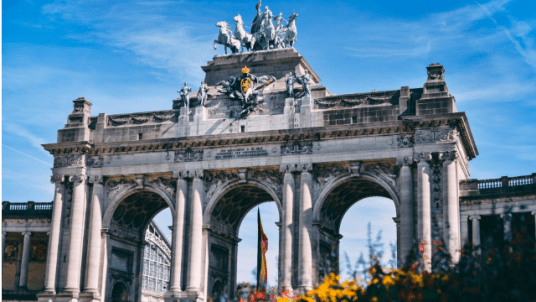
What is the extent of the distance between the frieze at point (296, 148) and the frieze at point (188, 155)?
625 centimetres

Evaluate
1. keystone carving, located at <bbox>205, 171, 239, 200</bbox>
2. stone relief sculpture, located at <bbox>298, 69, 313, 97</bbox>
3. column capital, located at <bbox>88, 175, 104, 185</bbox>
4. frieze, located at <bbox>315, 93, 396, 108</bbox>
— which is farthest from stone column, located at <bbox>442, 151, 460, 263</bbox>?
column capital, located at <bbox>88, 175, 104, 185</bbox>

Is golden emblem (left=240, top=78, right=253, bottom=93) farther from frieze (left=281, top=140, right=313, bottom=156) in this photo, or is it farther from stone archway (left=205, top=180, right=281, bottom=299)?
stone archway (left=205, top=180, right=281, bottom=299)

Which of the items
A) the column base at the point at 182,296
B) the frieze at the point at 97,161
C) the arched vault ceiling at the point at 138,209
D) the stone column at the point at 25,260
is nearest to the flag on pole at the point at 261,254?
the column base at the point at 182,296

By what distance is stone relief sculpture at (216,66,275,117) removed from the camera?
58.1 meters

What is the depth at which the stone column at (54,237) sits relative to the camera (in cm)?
5834

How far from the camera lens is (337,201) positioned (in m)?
58.8

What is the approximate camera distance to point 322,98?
186 feet

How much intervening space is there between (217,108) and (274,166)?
667 cm

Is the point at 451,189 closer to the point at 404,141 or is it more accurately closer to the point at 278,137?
the point at 404,141

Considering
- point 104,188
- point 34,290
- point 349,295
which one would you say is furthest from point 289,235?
point 349,295

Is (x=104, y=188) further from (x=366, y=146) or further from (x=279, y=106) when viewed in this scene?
(x=366, y=146)

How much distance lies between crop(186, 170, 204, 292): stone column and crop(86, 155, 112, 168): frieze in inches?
289

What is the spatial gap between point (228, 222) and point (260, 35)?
14.9 m

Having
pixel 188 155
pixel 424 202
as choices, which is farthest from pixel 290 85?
pixel 424 202
